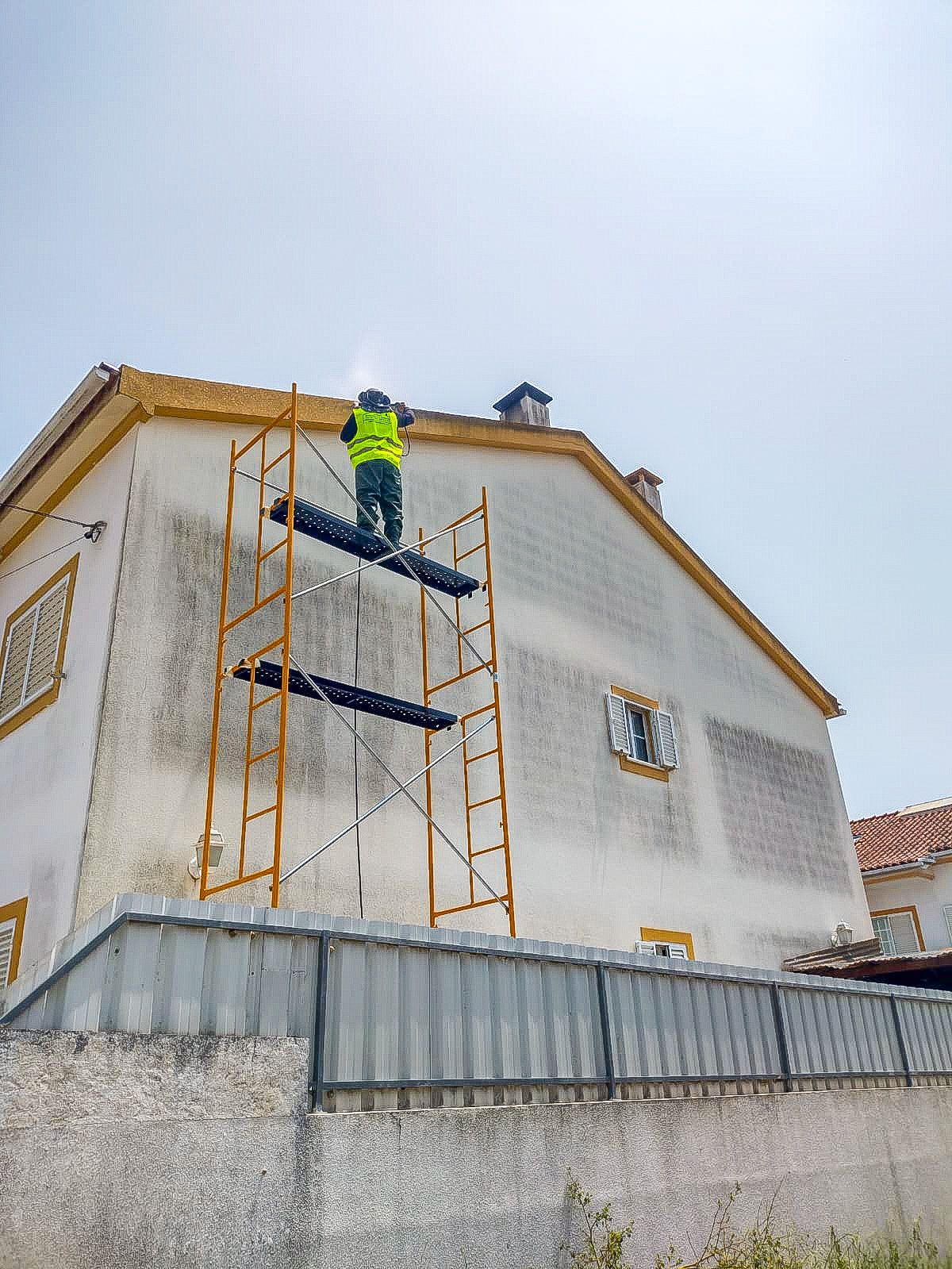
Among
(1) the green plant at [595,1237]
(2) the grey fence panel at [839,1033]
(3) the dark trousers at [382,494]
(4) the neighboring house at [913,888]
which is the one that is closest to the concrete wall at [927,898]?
(4) the neighboring house at [913,888]

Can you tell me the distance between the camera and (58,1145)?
4.41 m

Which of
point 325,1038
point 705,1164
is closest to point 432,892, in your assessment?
point 705,1164

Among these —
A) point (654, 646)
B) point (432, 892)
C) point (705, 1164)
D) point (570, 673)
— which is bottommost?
point (705, 1164)

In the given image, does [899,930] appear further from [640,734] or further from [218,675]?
[218,675]

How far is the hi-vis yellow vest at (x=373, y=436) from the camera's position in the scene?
10766mm

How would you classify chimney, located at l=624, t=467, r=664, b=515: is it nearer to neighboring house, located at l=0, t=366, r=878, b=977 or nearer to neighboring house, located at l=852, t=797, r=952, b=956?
neighboring house, located at l=0, t=366, r=878, b=977

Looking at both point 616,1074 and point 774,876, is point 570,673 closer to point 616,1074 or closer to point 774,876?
point 774,876

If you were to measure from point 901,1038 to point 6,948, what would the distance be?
8756 millimetres

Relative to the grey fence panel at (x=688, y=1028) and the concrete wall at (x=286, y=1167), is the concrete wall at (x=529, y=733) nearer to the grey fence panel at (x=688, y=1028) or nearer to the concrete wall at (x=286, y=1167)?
the grey fence panel at (x=688, y=1028)

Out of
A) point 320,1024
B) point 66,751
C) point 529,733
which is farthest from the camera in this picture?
point 529,733

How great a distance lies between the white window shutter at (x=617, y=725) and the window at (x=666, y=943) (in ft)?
7.47

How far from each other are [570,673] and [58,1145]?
9760 millimetres

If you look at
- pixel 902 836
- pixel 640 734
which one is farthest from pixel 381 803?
pixel 902 836

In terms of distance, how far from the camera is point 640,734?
14.5 metres
